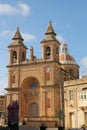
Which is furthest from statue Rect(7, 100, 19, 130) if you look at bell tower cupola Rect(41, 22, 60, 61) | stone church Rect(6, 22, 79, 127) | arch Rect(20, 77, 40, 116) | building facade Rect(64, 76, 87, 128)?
arch Rect(20, 77, 40, 116)

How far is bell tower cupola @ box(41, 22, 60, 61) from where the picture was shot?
6762 cm

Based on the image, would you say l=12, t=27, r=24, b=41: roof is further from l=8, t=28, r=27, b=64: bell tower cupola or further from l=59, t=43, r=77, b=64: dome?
l=59, t=43, r=77, b=64: dome

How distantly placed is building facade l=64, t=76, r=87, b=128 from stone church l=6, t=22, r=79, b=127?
3.30 m

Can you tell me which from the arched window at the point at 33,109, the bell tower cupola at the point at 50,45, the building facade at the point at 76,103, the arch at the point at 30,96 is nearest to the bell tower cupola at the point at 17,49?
the arch at the point at 30,96

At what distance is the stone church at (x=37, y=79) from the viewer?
212 ft

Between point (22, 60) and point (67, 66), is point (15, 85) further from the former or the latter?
point (67, 66)

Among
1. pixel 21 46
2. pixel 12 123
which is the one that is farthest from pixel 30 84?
pixel 12 123

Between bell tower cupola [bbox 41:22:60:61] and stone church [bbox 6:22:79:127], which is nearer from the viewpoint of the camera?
stone church [bbox 6:22:79:127]

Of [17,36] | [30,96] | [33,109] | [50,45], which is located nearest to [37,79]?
[30,96]

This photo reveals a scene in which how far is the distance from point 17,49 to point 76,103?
61.6 ft

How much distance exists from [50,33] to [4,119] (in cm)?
1892

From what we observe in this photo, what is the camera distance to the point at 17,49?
70.8 m

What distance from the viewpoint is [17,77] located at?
226 feet

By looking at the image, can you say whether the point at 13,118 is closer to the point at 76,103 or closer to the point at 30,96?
the point at 76,103
